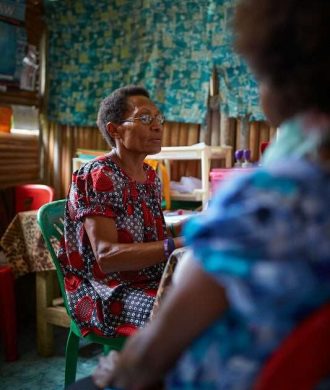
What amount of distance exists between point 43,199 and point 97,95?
1121 millimetres

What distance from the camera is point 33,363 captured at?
286cm

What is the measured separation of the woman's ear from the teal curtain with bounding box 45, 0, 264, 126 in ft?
5.04

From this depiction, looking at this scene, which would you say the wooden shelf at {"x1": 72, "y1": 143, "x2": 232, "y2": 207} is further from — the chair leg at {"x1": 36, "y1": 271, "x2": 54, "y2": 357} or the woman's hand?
the woman's hand

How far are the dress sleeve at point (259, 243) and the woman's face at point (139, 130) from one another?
145 cm

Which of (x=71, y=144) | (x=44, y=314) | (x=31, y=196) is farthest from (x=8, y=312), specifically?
(x=71, y=144)

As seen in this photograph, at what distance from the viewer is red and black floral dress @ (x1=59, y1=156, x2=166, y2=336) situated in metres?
1.79

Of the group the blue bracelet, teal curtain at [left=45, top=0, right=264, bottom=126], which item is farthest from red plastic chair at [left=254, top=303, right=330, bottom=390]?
teal curtain at [left=45, top=0, right=264, bottom=126]

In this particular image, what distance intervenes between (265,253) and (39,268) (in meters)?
2.61

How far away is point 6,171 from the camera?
13.1ft

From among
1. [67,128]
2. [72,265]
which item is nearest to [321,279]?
[72,265]

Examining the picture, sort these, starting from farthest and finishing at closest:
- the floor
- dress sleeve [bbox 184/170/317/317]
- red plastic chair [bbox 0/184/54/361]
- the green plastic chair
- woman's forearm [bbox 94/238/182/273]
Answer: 1. red plastic chair [bbox 0/184/54/361]
2. the floor
3. the green plastic chair
4. woman's forearm [bbox 94/238/182/273]
5. dress sleeve [bbox 184/170/317/317]

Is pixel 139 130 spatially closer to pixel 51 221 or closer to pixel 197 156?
pixel 51 221

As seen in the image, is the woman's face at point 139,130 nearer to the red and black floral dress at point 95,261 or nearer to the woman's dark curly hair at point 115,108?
the woman's dark curly hair at point 115,108

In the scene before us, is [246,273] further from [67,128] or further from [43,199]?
[67,128]
